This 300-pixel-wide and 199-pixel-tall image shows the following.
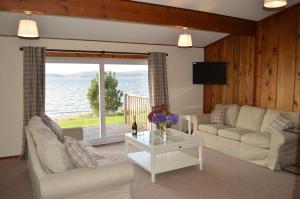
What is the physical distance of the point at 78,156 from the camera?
235 cm

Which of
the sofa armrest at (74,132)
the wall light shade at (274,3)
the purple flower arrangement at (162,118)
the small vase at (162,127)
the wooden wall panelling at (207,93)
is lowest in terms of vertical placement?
the sofa armrest at (74,132)

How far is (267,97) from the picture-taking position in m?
4.96

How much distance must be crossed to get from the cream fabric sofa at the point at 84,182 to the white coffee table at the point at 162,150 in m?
1.05

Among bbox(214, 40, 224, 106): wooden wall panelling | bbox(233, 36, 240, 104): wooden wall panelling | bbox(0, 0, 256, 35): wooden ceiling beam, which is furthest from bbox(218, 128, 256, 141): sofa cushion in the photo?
bbox(0, 0, 256, 35): wooden ceiling beam

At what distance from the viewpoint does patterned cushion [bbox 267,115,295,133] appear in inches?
154

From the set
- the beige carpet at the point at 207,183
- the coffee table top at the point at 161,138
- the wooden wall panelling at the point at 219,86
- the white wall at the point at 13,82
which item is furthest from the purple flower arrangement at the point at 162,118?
the wooden wall panelling at the point at 219,86

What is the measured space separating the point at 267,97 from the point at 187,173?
8.13 feet

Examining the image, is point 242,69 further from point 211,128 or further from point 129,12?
point 129,12

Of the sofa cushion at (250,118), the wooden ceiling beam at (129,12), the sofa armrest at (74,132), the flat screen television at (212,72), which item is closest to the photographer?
the wooden ceiling beam at (129,12)

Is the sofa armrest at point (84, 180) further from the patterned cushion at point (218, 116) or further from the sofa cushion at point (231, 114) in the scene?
the sofa cushion at point (231, 114)

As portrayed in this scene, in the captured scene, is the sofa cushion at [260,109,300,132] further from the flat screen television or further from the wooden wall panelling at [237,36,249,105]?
the flat screen television

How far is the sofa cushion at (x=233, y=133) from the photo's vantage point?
4.35m

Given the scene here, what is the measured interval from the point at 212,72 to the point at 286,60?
5.31 feet

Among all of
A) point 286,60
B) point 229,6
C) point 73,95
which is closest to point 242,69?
point 286,60
